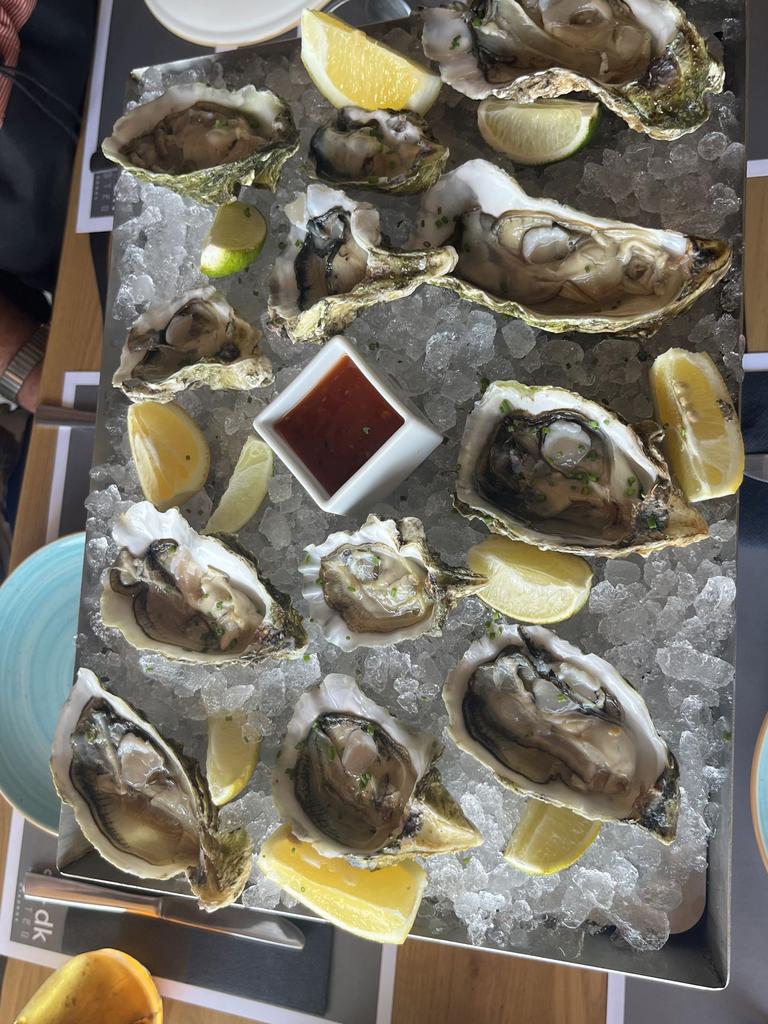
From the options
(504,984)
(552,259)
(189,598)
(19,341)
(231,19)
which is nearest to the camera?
(552,259)

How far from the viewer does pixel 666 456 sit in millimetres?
1210

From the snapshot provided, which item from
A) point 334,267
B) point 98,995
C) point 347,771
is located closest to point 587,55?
point 334,267

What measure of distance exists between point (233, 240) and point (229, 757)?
0.91m

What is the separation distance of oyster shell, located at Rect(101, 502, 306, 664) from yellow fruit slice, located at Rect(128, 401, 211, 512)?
0.22 ft

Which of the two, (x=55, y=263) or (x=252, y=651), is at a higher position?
(x=55, y=263)

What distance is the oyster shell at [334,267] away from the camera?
1.22m

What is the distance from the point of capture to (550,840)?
1.21 meters

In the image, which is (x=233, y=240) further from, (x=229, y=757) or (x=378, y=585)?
(x=229, y=757)

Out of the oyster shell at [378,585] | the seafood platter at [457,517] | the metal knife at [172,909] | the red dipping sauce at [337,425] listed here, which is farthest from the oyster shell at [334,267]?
the metal knife at [172,909]

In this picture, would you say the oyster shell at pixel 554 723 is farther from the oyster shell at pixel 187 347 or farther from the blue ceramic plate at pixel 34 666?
the blue ceramic plate at pixel 34 666

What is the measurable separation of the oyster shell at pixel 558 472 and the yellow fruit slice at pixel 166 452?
1.63 feet

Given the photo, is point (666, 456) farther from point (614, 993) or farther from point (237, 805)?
point (614, 993)

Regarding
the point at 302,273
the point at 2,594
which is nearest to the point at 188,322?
the point at 302,273

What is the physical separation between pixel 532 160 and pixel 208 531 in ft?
2.79
